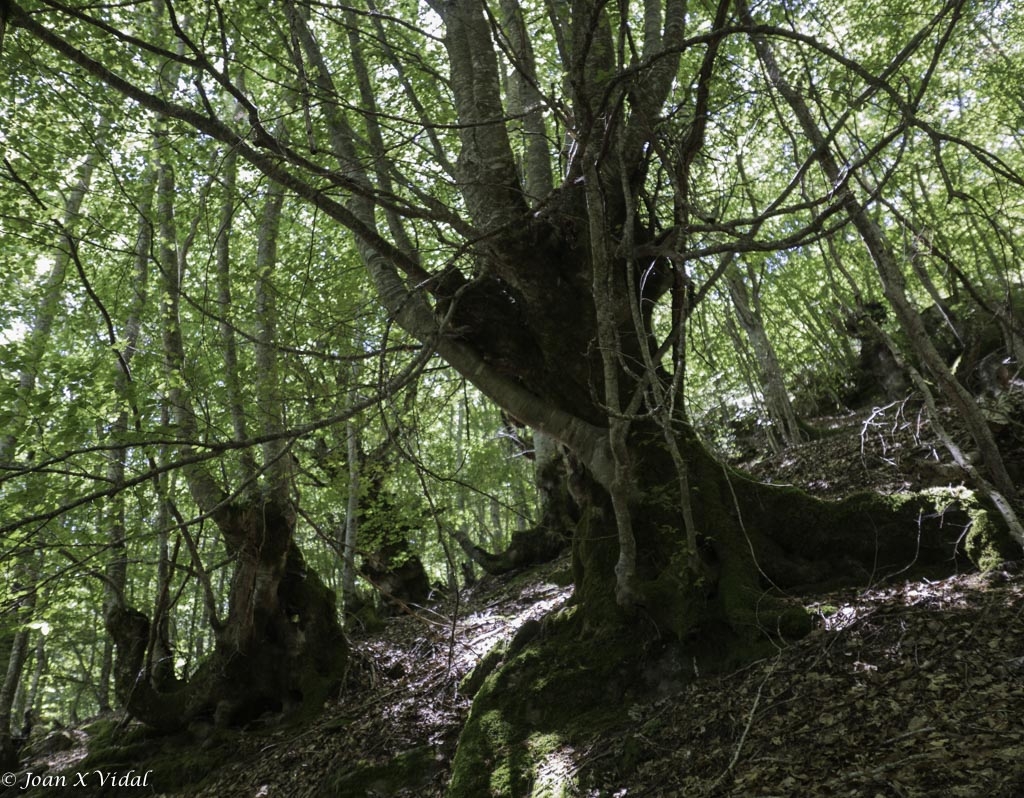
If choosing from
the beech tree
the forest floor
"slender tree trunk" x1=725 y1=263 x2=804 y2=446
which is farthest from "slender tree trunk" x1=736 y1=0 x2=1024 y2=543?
"slender tree trunk" x1=725 y1=263 x2=804 y2=446

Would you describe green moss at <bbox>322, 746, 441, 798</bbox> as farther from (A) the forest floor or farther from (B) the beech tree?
(B) the beech tree

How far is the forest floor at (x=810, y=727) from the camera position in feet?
8.11

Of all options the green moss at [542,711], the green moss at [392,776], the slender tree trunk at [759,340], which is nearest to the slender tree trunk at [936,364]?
the green moss at [542,711]

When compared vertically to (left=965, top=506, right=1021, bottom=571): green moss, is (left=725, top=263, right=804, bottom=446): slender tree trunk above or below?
above

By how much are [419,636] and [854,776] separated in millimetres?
6778

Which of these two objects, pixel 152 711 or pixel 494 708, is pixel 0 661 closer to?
pixel 152 711

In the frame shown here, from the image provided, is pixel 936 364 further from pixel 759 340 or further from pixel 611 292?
pixel 759 340

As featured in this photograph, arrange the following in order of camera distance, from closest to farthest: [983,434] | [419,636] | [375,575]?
[983,434], [419,636], [375,575]

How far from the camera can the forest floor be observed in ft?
8.11

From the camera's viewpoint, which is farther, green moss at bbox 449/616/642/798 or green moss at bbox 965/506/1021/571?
green moss at bbox 965/506/1021/571

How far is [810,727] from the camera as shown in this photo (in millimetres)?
2930

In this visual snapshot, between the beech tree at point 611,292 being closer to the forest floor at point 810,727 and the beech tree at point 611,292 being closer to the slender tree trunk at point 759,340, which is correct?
the forest floor at point 810,727

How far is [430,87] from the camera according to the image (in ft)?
21.3

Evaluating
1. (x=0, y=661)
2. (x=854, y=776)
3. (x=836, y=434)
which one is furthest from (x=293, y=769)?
(x=0, y=661)
